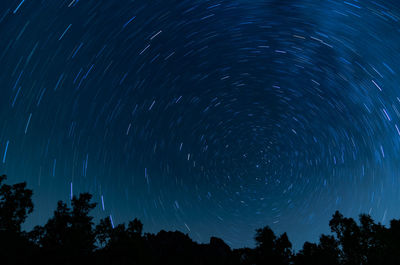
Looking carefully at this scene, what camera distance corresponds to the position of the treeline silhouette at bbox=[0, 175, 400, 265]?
54.1 ft

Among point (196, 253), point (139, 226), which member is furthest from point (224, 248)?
point (139, 226)

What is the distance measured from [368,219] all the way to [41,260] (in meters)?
31.3

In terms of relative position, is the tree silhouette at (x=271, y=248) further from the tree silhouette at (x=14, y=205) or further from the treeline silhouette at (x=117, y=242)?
the tree silhouette at (x=14, y=205)

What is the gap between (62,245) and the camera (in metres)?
18.2

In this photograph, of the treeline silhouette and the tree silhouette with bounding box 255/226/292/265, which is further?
the tree silhouette with bounding box 255/226/292/265

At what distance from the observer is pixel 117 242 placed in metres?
19.6

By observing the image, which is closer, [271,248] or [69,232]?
[69,232]

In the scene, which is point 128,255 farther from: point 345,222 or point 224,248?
point 224,248

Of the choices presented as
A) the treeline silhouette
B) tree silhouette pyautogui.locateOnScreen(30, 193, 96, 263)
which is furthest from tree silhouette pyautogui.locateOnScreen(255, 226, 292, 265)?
tree silhouette pyautogui.locateOnScreen(30, 193, 96, 263)

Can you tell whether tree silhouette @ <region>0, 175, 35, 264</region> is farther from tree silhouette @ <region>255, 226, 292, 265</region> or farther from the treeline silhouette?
tree silhouette @ <region>255, 226, 292, 265</region>

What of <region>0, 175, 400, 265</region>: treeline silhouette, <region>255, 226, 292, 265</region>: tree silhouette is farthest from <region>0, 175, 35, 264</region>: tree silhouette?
<region>255, 226, 292, 265</region>: tree silhouette

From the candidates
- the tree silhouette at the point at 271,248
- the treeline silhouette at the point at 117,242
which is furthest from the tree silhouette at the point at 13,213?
the tree silhouette at the point at 271,248

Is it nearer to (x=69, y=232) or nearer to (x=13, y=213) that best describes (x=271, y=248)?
(x=69, y=232)

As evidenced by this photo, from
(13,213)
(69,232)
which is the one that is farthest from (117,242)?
(13,213)
